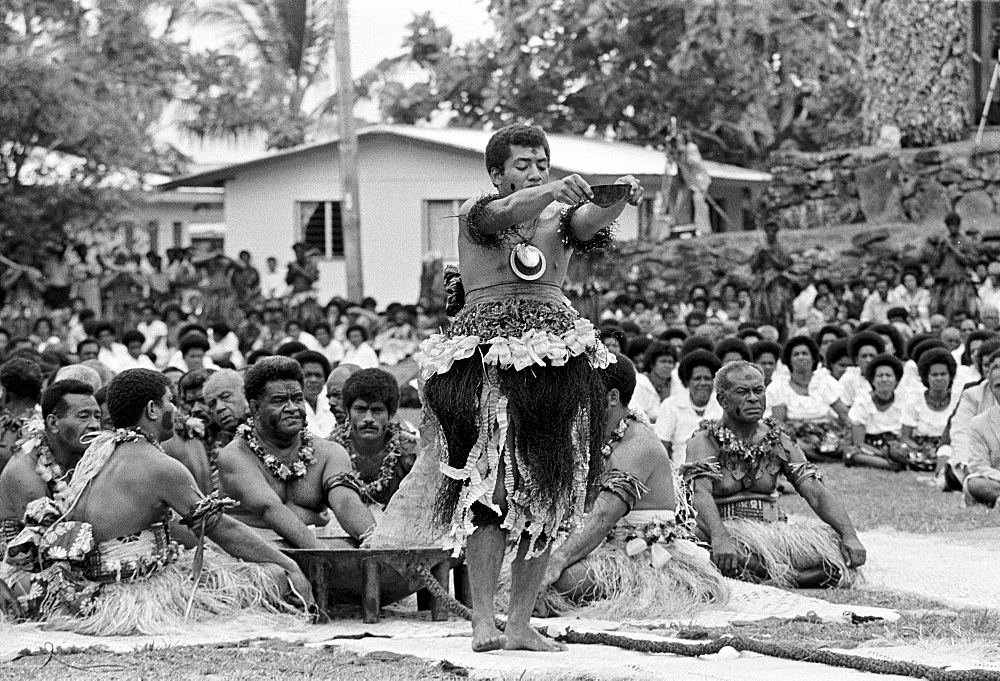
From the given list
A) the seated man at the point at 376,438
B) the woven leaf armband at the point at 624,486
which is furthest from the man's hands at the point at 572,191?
the seated man at the point at 376,438

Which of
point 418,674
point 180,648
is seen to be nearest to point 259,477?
point 180,648

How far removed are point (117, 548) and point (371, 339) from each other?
11.0 metres

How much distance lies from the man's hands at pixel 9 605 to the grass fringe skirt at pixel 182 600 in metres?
0.17

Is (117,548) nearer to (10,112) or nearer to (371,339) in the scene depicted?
(371,339)

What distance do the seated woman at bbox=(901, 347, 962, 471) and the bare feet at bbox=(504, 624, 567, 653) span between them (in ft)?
25.2

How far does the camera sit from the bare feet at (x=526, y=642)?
19.0 ft

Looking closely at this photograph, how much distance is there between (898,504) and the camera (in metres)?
10.8

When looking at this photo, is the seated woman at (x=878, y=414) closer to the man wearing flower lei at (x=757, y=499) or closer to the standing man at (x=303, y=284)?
the man wearing flower lei at (x=757, y=499)

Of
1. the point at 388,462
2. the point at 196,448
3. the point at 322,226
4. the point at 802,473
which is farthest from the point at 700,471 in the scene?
the point at 322,226

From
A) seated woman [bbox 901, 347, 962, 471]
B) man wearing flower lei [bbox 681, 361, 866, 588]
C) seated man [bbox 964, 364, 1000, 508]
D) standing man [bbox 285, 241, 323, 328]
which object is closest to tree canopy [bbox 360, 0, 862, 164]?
standing man [bbox 285, 241, 323, 328]

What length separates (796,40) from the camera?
28.5 meters

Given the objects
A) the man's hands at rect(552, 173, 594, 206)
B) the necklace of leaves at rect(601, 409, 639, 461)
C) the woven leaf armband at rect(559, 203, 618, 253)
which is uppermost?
the man's hands at rect(552, 173, 594, 206)

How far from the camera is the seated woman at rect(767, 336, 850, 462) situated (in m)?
13.8

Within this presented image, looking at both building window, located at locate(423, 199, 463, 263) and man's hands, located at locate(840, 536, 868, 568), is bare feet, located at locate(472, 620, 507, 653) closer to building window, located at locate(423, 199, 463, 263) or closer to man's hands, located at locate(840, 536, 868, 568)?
man's hands, located at locate(840, 536, 868, 568)
